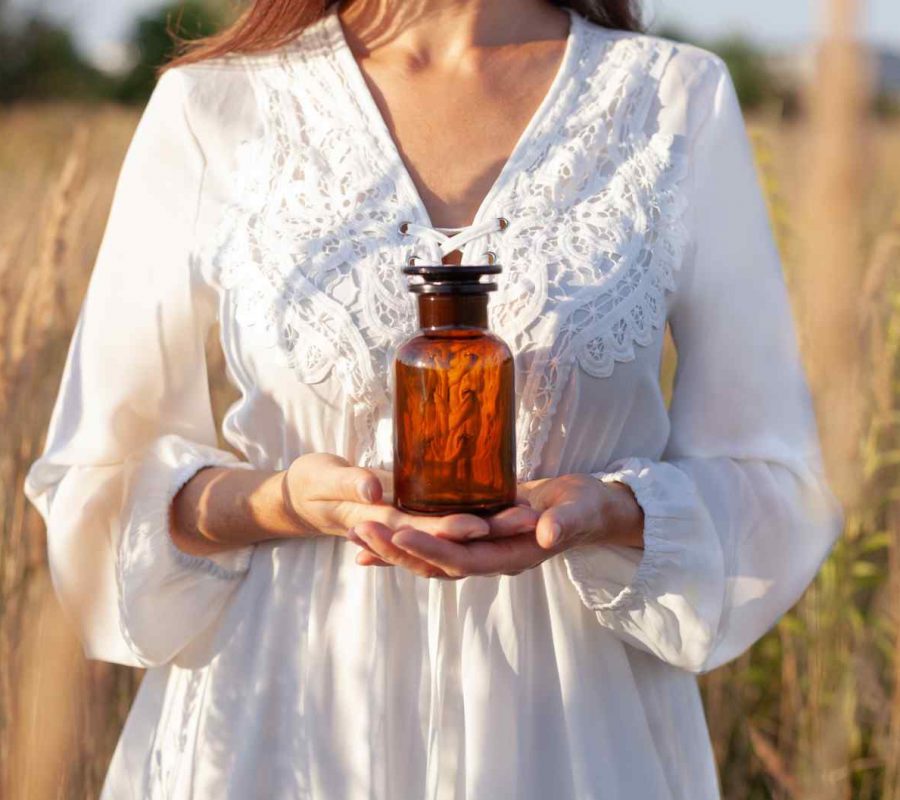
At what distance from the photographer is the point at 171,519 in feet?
4.56

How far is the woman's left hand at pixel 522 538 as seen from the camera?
1001 mm

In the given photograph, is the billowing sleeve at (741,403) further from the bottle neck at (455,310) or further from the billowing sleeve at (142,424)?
the billowing sleeve at (142,424)

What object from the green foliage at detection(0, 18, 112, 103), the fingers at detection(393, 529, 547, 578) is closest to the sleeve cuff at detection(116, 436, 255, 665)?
the fingers at detection(393, 529, 547, 578)

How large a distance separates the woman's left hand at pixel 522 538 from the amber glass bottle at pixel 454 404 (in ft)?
0.14

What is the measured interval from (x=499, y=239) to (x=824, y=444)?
0.68m

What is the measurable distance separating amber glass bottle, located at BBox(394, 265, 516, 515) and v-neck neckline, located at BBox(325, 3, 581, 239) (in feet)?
0.85

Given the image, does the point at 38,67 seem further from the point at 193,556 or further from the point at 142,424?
the point at 193,556

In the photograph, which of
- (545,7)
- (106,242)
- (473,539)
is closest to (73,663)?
(473,539)

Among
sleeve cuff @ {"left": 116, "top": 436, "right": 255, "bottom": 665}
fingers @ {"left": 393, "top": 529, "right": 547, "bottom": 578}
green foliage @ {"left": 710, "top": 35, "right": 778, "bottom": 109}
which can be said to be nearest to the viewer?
green foliage @ {"left": 710, "top": 35, "right": 778, "bottom": 109}

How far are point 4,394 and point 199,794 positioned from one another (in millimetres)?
573

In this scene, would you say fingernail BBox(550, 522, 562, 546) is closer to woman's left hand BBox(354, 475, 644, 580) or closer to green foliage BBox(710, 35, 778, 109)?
woman's left hand BBox(354, 475, 644, 580)

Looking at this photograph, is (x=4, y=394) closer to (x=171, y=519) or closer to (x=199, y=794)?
(x=171, y=519)

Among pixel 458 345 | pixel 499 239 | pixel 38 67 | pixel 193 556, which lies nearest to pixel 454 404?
pixel 458 345

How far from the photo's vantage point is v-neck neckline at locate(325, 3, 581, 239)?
135 cm
